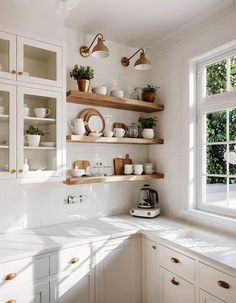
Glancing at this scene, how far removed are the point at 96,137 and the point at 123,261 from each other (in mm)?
1112

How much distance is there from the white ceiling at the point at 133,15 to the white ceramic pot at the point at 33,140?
40.2 inches

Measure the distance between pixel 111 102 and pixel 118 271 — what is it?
5.00 ft

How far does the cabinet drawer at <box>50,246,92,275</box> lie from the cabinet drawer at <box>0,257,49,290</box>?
0.19 feet

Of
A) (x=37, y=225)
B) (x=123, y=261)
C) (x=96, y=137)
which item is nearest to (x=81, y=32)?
(x=96, y=137)

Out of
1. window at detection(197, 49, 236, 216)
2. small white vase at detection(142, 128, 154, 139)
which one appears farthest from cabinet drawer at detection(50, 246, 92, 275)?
small white vase at detection(142, 128, 154, 139)

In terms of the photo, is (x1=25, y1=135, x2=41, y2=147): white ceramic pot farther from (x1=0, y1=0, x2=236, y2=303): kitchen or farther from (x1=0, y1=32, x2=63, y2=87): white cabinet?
(x1=0, y1=32, x2=63, y2=87): white cabinet

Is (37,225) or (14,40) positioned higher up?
(14,40)

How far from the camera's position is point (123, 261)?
2209 millimetres

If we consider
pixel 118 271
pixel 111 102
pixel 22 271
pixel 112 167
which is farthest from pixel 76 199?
pixel 111 102

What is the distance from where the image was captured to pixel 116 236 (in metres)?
2.14

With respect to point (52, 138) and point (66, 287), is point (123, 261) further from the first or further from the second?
point (52, 138)

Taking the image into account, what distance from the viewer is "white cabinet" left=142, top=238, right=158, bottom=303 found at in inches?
85.4

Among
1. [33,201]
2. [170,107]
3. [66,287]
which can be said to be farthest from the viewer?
[170,107]

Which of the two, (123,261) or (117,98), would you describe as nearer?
(123,261)
